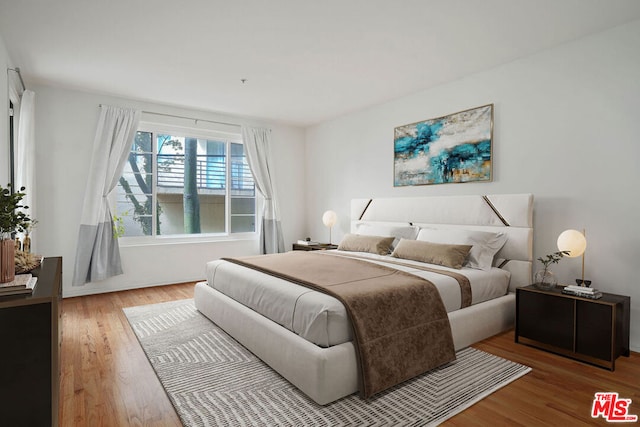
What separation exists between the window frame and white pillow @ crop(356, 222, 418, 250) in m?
2.22

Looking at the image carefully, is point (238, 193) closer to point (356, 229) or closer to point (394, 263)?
point (356, 229)

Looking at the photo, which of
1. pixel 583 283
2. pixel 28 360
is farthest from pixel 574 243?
pixel 28 360

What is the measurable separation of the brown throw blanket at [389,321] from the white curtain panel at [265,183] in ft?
9.92

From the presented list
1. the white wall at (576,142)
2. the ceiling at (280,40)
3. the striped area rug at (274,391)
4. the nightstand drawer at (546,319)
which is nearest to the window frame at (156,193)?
the ceiling at (280,40)

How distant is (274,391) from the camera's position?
2199mm

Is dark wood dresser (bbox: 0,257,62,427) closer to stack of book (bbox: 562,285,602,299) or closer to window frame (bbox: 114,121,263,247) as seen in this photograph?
stack of book (bbox: 562,285,602,299)

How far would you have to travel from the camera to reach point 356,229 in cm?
509

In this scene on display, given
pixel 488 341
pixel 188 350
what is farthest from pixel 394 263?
pixel 188 350

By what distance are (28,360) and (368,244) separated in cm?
324

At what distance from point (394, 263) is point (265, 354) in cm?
159

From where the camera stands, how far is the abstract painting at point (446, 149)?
376 centimetres

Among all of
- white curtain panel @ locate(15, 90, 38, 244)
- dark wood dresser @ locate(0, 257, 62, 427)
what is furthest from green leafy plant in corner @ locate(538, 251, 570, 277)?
white curtain panel @ locate(15, 90, 38, 244)

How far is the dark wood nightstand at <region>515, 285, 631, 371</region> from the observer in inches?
97.9

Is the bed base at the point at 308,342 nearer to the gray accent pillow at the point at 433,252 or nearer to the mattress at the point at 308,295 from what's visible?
the mattress at the point at 308,295
